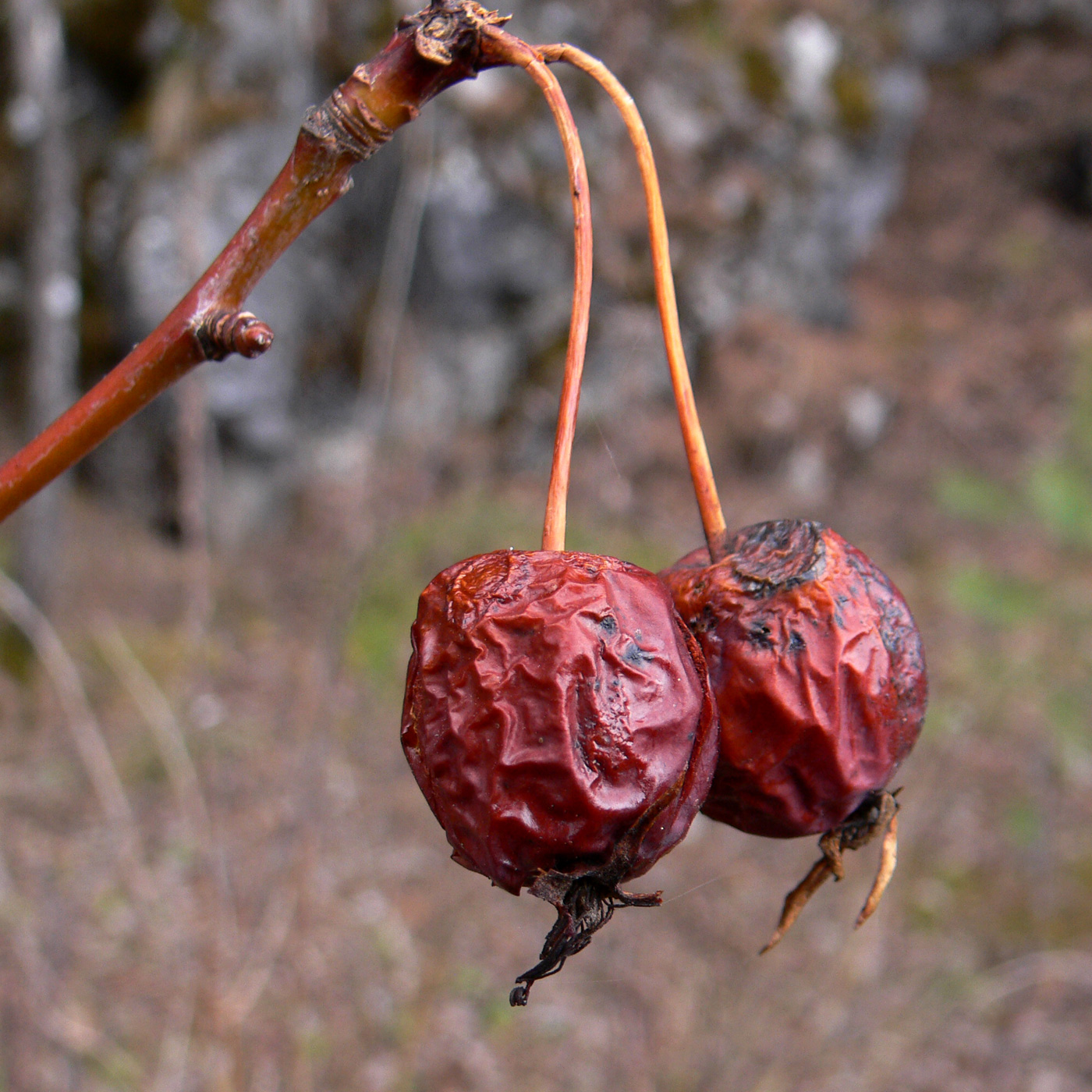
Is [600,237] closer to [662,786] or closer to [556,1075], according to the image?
[556,1075]

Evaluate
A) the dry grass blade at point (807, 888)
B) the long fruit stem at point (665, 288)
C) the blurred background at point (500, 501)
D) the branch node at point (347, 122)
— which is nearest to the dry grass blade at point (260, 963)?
the blurred background at point (500, 501)

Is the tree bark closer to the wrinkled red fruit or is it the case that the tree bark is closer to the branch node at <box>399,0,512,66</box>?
the branch node at <box>399,0,512,66</box>

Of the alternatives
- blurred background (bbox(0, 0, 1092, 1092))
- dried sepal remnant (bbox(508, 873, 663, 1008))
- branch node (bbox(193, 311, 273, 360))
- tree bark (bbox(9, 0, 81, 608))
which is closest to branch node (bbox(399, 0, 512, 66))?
branch node (bbox(193, 311, 273, 360))

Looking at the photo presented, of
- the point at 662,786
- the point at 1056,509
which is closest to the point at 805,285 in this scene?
the point at 1056,509

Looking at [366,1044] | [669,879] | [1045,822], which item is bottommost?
[1045,822]

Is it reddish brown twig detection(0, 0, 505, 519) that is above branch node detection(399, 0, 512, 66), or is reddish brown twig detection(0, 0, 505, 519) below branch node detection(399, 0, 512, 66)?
below

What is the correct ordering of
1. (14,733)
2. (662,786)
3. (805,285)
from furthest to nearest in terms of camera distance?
(805,285), (14,733), (662,786)

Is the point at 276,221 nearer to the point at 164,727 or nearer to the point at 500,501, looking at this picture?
the point at 164,727
